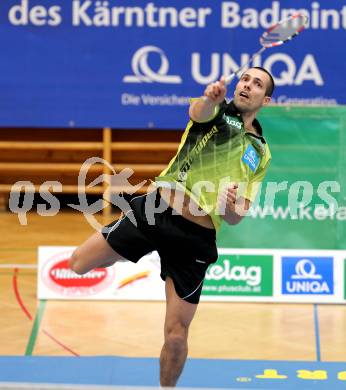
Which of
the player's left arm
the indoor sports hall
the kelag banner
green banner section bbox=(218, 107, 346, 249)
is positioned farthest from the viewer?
the kelag banner

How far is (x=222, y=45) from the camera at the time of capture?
31.4 ft

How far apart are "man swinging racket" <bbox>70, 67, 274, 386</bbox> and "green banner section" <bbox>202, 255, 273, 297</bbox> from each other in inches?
94.5

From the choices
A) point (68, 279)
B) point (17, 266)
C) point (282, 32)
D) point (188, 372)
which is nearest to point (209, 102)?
point (282, 32)

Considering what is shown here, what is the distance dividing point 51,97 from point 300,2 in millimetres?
2668

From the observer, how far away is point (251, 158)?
504cm

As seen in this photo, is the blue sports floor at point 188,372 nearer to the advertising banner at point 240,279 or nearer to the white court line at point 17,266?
the advertising banner at point 240,279

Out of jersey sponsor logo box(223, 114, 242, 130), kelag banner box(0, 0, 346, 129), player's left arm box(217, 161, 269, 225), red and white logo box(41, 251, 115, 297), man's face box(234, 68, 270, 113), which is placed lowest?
red and white logo box(41, 251, 115, 297)

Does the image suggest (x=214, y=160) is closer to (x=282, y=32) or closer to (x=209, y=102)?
(x=209, y=102)

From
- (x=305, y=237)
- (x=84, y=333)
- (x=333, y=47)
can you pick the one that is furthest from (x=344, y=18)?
(x=84, y=333)

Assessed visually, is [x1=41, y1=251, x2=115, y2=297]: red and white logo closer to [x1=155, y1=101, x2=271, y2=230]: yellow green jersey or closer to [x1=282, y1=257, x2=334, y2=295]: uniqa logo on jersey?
[x1=282, y1=257, x2=334, y2=295]: uniqa logo on jersey

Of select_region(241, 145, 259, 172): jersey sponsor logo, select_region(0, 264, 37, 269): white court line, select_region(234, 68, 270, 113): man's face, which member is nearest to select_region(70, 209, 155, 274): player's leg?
select_region(241, 145, 259, 172): jersey sponsor logo

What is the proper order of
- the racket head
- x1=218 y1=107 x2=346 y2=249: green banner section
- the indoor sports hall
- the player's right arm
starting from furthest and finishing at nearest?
1. x1=218 y1=107 x2=346 y2=249: green banner section
2. the racket head
3. the indoor sports hall
4. the player's right arm

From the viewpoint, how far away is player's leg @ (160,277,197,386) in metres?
5.04

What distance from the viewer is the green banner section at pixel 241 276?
7512 mm
